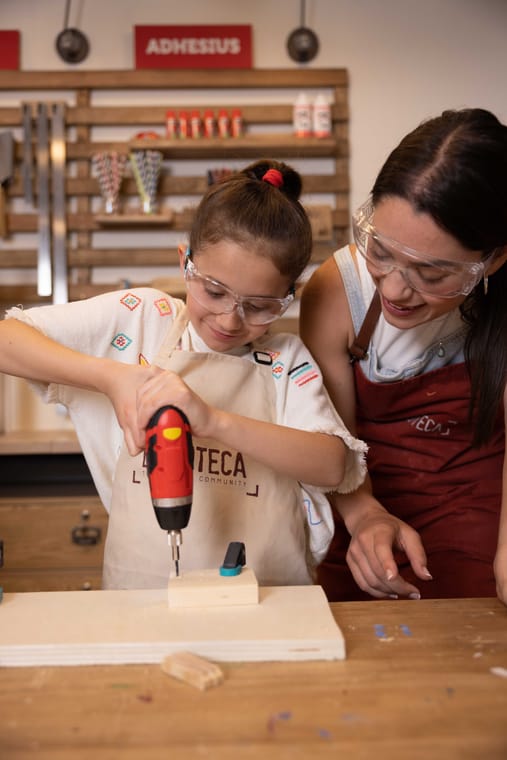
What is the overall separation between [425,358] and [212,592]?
2.86 feet

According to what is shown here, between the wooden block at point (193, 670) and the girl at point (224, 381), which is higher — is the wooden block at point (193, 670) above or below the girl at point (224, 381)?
below

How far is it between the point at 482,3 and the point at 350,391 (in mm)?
2576

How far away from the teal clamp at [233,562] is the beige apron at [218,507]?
0.22 m

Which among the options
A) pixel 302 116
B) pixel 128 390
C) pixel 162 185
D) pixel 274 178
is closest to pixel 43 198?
pixel 162 185

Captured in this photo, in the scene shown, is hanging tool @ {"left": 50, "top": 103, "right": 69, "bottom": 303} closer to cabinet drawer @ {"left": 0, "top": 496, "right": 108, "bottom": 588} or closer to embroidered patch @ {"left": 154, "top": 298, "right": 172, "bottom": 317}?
cabinet drawer @ {"left": 0, "top": 496, "right": 108, "bottom": 588}

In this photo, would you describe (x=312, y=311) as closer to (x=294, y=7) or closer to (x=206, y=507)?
(x=206, y=507)

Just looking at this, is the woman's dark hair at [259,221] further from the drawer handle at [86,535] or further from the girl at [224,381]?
the drawer handle at [86,535]

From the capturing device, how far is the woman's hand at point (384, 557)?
4.33 feet

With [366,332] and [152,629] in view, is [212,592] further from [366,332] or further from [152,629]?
[366,332]

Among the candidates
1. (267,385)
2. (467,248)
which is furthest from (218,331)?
(467,248)

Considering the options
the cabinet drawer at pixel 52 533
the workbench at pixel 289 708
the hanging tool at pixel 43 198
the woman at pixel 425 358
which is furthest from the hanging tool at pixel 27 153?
the workbench at pixel 289 708

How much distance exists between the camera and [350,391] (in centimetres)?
178

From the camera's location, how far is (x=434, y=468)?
184 cm

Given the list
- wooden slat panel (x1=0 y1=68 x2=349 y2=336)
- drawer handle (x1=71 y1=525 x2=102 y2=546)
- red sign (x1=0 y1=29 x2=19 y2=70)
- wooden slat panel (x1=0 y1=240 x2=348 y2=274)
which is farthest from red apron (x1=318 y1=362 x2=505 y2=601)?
red sign (x1=0 y1=29 x2=19 y2=70)
